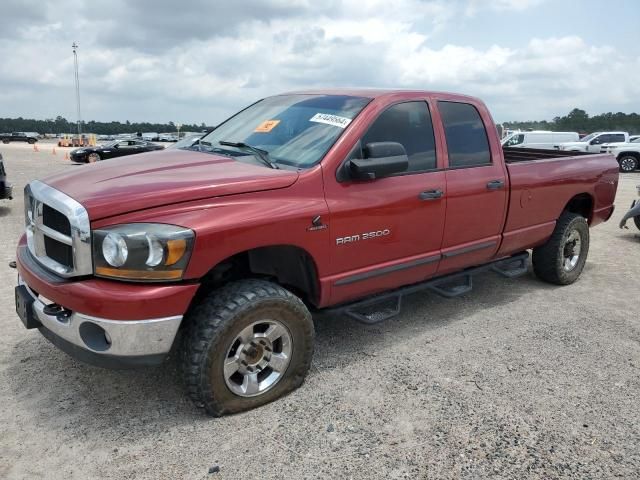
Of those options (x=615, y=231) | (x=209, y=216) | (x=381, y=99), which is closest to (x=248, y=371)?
(x=209, y=216)

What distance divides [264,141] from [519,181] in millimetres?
2306

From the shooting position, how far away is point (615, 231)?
8.90 meters

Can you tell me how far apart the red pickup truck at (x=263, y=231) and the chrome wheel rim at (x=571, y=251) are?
4.03ft

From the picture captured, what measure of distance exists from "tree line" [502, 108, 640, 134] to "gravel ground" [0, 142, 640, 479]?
5475 cm

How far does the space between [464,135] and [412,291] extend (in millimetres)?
1326

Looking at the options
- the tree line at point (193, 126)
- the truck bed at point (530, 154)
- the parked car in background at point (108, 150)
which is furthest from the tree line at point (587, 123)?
the truck bed at point (530, 154)

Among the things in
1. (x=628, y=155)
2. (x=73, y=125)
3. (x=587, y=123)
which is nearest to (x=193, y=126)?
(x=73, y=125)

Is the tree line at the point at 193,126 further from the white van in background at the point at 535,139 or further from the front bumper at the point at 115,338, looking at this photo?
the front bumper at the point at 115,338

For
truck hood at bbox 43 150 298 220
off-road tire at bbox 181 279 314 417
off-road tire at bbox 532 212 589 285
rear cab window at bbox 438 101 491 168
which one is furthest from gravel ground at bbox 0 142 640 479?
rear cab window at bbox 438 101 491 168

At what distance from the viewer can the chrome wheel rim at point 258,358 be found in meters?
3.01

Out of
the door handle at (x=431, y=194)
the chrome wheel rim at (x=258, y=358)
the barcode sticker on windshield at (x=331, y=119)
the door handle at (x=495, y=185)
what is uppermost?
the barcode sticker on windshield at (x=331, y=119)

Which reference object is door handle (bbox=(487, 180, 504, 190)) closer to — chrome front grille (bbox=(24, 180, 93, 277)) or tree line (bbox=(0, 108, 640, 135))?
chrome front grille (bbox=(24, 180, 93, 277))

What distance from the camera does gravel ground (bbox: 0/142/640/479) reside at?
8.71 ft

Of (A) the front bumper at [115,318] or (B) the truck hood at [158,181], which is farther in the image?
(B) the truck hood at [158,181]
